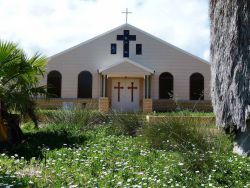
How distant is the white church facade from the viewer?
26812 mm

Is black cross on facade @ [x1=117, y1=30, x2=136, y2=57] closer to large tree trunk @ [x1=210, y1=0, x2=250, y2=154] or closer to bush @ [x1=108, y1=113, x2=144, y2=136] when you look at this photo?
bush @ [x1=108, y1=113, x2=144, y2=136]

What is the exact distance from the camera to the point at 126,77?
2673cm

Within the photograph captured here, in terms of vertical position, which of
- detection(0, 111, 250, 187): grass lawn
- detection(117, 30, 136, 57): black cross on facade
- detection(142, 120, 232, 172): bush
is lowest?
detection(0, 111, 250, 187): grass lawn

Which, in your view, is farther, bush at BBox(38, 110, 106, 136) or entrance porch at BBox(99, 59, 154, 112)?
entrance porch at BBox(99, 59, 154, 112)

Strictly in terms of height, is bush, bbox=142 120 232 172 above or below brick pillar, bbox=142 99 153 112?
below

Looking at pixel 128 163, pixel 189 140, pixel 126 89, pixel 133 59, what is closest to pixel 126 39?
pixel 133 59

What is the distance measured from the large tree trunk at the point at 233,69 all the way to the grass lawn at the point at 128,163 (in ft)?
1.59

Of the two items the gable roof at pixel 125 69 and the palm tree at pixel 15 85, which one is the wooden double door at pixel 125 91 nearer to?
the gable roof at pixel 125 69

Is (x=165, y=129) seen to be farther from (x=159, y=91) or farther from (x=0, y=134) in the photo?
(x=159, y=91)

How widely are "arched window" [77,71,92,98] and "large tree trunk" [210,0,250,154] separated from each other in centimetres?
1688

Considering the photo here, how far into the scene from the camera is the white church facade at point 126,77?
2681 centimetres

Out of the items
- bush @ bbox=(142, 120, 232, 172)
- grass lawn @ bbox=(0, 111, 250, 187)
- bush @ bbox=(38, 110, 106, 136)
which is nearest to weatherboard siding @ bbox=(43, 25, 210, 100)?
bush @ bbox=(38, 110, 106, 136)

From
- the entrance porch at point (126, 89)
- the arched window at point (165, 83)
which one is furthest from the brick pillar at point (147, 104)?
the arched window at point (165, 83)

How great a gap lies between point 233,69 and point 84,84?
58.1 ft
